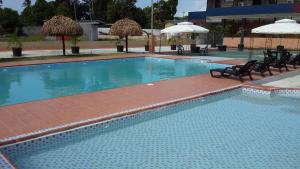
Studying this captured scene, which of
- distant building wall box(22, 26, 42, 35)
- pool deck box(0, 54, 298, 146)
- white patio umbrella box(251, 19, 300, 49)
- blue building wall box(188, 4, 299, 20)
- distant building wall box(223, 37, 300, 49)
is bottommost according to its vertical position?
pool deck box(0, 54, 298, 146)

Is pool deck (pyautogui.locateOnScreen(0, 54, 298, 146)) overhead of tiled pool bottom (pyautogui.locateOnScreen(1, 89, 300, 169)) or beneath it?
overhead

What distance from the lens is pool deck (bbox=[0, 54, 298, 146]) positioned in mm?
6168

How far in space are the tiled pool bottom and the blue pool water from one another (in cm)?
426

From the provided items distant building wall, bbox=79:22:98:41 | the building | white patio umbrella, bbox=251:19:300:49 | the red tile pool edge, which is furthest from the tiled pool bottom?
distant building wall, bbox=79:22:98:41

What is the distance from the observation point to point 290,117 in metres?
8.34

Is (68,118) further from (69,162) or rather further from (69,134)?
(69,162)

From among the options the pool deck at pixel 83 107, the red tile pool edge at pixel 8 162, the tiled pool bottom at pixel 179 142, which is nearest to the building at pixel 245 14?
the pool deck at pixel 83 107

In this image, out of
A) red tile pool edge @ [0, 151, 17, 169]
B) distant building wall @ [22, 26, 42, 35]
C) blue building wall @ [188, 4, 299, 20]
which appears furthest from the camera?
distant building wall @ [22, 26, 42, 35]

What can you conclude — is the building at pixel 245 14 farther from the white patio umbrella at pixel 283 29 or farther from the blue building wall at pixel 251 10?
the white patio umbrella at pixel 283 29

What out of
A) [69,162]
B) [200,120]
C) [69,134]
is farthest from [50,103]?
[200,120]

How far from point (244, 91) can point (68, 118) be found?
642 centimetres

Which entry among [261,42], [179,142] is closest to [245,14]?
[261,42]

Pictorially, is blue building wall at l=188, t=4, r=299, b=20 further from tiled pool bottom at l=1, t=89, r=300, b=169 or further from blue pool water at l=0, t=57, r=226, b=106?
tiled pool bottom at l=1, t=89, r=300, b=169

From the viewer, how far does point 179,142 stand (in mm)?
6449
